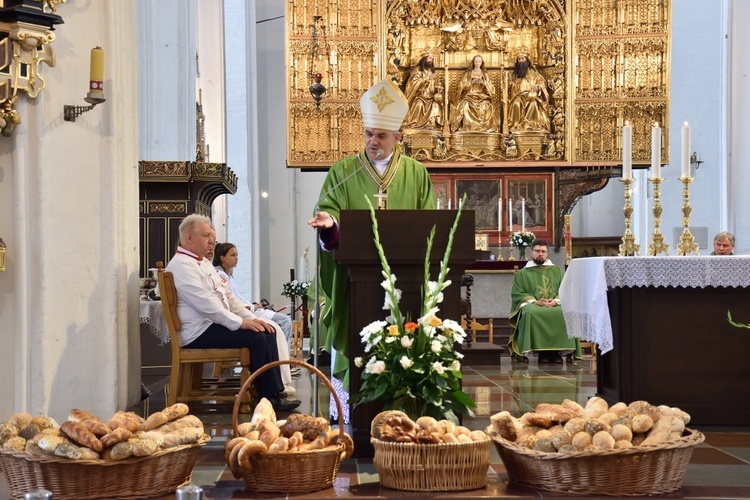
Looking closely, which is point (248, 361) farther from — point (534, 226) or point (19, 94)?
point (534, 226)

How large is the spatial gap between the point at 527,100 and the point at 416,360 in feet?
32.9

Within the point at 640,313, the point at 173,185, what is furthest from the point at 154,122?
the point at 640,313

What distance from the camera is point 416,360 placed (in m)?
4.82

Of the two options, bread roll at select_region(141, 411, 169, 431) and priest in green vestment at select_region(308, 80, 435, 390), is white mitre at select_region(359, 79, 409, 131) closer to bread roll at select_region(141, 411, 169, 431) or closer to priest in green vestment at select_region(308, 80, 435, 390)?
priest in green vestment at select_region(308, 80, 435, 390)

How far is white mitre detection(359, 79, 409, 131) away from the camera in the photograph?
5.79 m

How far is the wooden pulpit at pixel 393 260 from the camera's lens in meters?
5.19

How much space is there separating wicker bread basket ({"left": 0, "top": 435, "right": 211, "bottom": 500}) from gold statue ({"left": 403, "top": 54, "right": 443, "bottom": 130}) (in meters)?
10.5

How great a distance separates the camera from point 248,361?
6.88 metres

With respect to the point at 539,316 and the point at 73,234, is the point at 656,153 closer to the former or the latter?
the point at 73,234

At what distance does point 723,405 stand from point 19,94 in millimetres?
4671

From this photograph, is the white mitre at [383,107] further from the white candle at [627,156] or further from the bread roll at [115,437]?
the bread roll at [115,437]

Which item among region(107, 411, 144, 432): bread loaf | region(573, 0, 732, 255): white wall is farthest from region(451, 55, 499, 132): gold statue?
region(107, 411, 144, 432): bread loaf

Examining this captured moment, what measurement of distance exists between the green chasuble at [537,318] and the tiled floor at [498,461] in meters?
2.02

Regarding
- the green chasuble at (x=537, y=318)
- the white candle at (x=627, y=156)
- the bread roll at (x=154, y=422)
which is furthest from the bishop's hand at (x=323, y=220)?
the green chasuble at (x=537, y=318)
